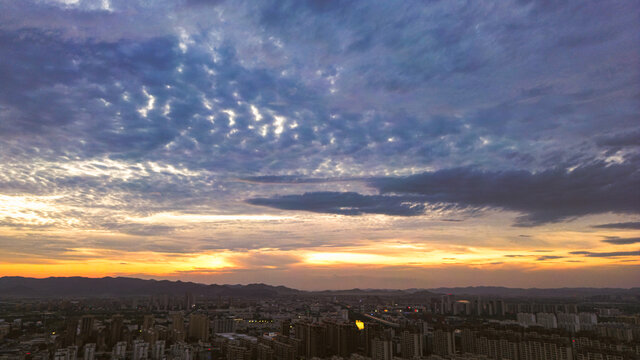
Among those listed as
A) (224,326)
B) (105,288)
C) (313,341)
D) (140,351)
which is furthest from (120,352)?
(105,288)

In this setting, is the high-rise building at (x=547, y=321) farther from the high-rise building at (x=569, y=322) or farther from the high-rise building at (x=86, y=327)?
the high-rise building at (x=86, y=327)

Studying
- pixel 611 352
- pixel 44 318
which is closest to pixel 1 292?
pixel 44 318

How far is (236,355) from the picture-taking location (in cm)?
2761

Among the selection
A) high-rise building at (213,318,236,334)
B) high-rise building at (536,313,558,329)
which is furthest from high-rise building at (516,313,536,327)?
high-rise building at (213,318,236,334)

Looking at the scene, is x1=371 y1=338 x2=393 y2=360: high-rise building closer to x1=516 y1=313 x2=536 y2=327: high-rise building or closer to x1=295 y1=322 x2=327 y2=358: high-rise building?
x1=295 y1=322 x2=327 y2=358: high-rise building

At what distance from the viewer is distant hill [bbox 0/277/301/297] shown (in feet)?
396

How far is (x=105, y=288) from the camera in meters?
133

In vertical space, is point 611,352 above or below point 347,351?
above

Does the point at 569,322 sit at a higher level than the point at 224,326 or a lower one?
higher

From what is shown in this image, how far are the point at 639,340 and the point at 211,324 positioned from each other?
45207 mm

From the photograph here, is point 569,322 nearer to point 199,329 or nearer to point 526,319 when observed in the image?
point 526,319

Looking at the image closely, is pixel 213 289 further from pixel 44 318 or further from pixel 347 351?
pixel 347 351

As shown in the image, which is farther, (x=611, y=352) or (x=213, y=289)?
(x=213, y=289)

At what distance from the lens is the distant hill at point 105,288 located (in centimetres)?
12083
